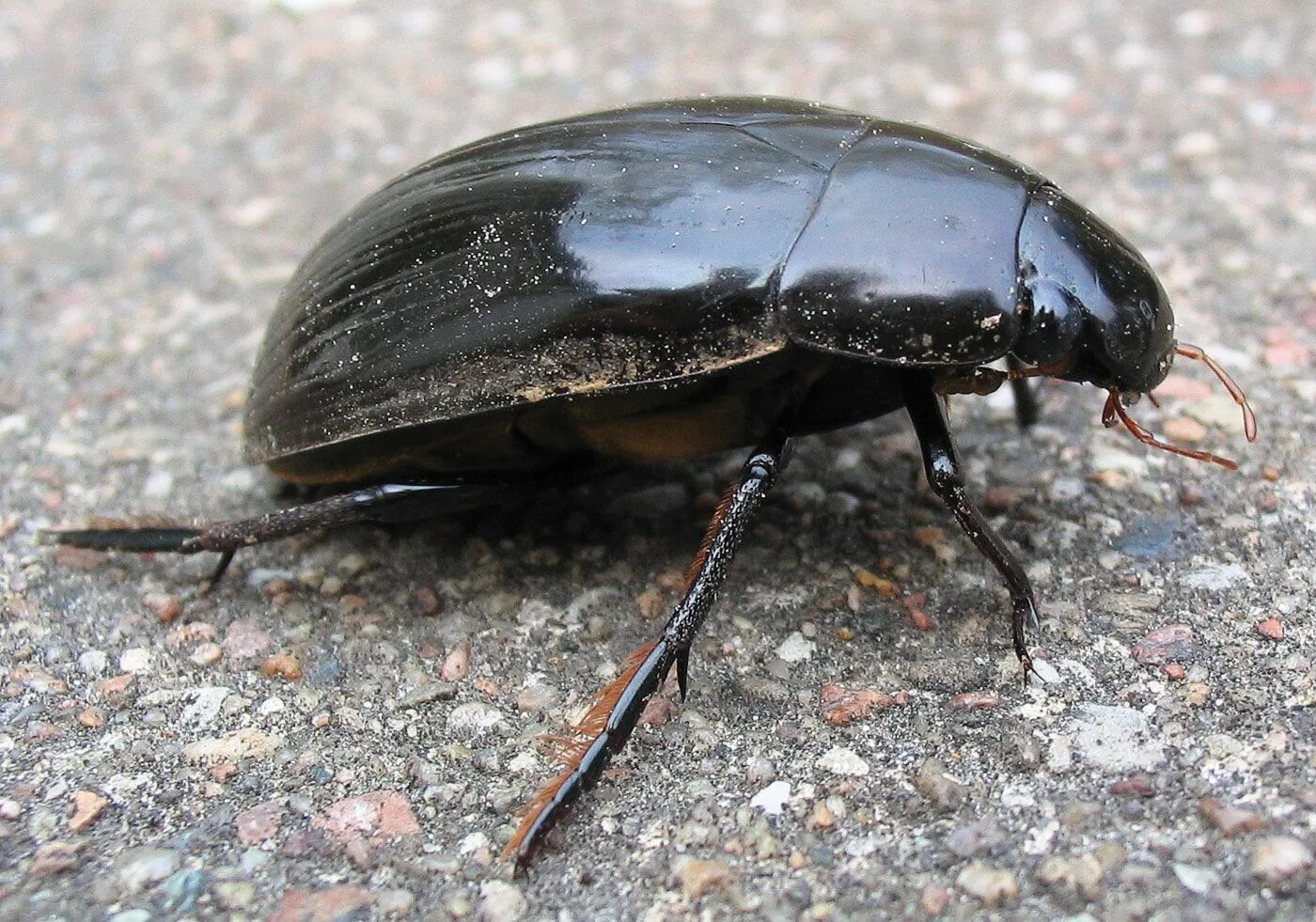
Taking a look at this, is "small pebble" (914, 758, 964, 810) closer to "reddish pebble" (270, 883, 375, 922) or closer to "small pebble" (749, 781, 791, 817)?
"small pebble" (749, 781, 791, 817)

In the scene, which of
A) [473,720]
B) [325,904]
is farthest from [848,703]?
[325,904]

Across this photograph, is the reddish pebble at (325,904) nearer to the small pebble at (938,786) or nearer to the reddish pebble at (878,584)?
the small pebble at (938,786)

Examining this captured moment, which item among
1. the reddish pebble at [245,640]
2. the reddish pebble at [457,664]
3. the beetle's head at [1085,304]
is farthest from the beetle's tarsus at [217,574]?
the beetle's head at [1085,304]

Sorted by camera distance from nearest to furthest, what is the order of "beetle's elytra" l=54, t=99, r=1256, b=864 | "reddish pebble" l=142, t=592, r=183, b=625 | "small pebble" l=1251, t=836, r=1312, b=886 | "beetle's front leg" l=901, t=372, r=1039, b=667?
"small pebble" l=1251, t=836, r=1312, b=886, "beetle's elytra" l=54, t=99, r=1256, b=864, "beetle's front leg" l=901, t=372, r=1039, b=667, "reddish pebble" l=142, t=592, r=183, b=625

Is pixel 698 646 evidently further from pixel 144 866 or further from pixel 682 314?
pixel 144 866

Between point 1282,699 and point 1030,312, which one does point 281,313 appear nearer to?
point 1030,312

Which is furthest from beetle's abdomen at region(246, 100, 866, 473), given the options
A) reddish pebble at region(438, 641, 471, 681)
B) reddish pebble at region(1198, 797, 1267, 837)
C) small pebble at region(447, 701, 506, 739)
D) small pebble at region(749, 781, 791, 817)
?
reddish pebble at region(1198, 797, 1267, 837)
